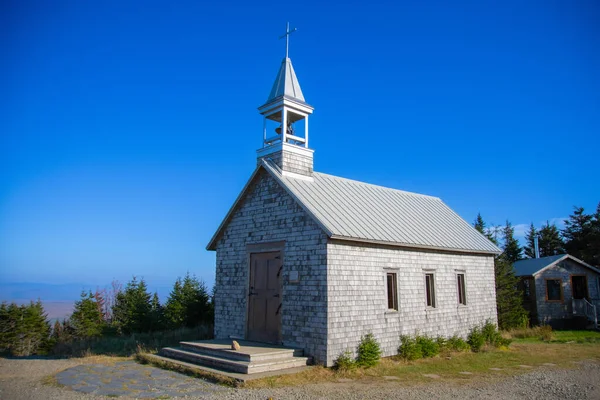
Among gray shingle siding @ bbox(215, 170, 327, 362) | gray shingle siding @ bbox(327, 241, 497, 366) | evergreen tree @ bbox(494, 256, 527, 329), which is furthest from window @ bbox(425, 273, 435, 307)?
evergreen tree @ bbox(494, 256, 527, 329)

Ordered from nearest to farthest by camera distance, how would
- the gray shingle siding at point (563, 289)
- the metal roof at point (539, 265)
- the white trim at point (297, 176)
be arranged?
the white trim at point (297, 176)
the gray shingle siding at point (563, 289)
the metal roof at point (539, 265)

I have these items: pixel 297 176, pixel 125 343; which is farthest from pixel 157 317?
pixel 297 176

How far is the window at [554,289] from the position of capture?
2861 cm

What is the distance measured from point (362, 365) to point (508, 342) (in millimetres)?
8969

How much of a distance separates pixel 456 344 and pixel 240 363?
8835 millimetres

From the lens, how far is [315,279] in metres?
12.9

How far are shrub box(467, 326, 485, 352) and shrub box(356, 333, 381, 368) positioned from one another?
5733 mm

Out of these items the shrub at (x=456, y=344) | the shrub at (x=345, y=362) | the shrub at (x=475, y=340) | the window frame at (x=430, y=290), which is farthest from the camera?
the shrub at (x=475, y=340)

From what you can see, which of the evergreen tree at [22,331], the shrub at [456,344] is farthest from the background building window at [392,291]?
the evergreen tree at [22,331]

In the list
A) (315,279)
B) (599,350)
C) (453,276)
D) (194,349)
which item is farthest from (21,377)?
(599,350)

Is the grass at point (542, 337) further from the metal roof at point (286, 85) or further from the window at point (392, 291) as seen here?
the metal roof at point (286, 85)

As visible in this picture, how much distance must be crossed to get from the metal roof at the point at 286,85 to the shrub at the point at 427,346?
9547mm

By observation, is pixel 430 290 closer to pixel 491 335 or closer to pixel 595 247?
pixel 491 335

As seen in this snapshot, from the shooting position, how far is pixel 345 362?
12.2 meters
